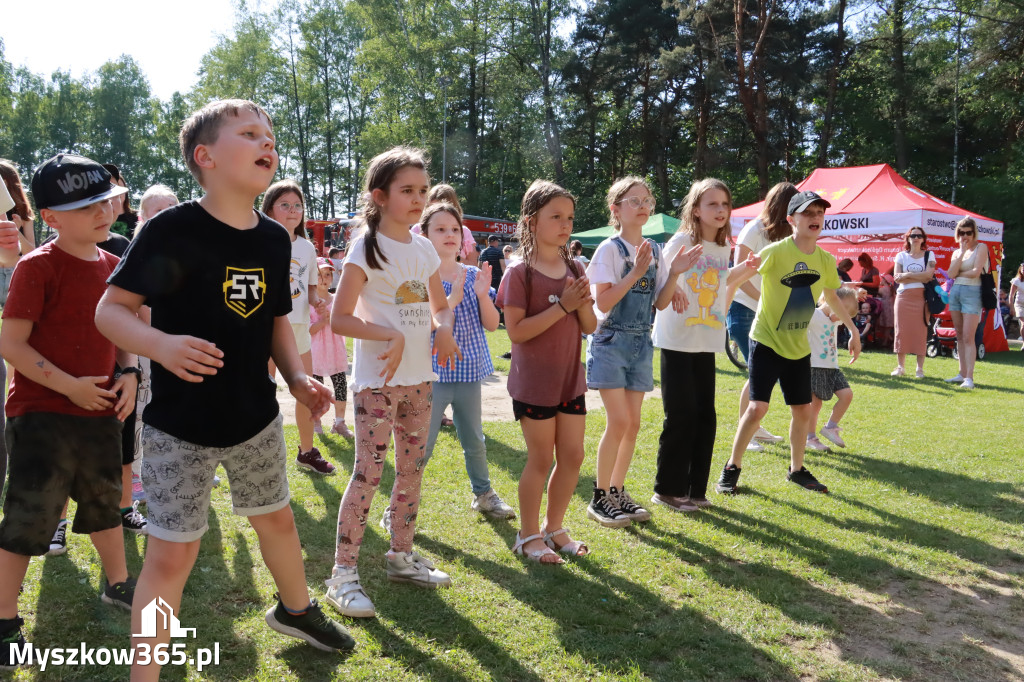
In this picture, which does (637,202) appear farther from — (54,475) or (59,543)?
(59,543)

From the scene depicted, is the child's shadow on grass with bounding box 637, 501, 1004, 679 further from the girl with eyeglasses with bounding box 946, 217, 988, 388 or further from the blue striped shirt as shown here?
the girl with eyeglasses with bounding box 946, 217, 988, 388

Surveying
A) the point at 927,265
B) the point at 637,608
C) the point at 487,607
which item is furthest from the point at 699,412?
the point at 927,265

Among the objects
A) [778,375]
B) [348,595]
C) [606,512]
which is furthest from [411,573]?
[778,375]

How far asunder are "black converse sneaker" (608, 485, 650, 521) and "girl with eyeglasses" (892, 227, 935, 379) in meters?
8.36

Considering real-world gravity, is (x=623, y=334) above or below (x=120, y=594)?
above

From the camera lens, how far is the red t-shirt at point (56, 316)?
2.80 m

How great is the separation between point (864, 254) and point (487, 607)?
14.1 metres

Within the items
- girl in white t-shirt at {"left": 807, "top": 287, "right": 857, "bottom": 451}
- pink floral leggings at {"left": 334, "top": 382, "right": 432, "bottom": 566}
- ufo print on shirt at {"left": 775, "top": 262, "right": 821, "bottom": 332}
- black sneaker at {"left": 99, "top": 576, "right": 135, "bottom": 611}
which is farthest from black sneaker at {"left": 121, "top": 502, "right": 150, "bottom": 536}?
girl in white t-shirt at {"left": 807, "top": 287, "right": 857, "bottom": 451}

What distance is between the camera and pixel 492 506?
15.0 ft

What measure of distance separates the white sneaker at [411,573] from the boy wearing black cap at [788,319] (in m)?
2.48

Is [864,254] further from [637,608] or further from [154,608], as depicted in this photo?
[154,608]

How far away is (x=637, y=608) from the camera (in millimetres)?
3309

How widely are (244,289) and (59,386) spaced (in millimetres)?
1016

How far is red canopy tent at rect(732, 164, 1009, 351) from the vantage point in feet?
49.0
